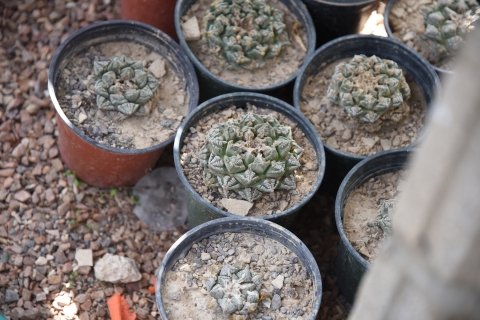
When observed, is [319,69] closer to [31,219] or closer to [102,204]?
[102,204]

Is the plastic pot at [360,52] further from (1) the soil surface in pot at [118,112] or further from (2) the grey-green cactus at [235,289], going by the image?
(2) the grey-green cactus at [235,289]

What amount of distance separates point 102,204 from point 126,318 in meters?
0.62

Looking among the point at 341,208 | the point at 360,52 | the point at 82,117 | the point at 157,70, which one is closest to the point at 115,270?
the point at 82,117

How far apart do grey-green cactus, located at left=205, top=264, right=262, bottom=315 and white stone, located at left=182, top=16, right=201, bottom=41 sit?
4.18 ft

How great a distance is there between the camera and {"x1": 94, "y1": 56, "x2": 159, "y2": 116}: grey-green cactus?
2.65 meters

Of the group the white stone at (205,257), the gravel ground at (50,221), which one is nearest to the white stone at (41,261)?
the gravel ground at (50,221)

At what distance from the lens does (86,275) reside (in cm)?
273

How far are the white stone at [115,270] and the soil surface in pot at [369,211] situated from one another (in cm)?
103

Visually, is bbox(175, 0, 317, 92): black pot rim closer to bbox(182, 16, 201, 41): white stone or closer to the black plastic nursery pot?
bbox(182, 16, 201, 41): white stone

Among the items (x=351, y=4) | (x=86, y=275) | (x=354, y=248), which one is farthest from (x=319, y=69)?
(x=86, y=275)

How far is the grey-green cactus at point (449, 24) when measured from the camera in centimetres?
284

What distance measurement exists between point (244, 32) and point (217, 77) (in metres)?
0.26

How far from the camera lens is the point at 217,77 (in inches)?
111

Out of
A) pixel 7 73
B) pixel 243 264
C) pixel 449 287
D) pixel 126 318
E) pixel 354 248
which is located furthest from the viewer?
pixel 7 73
